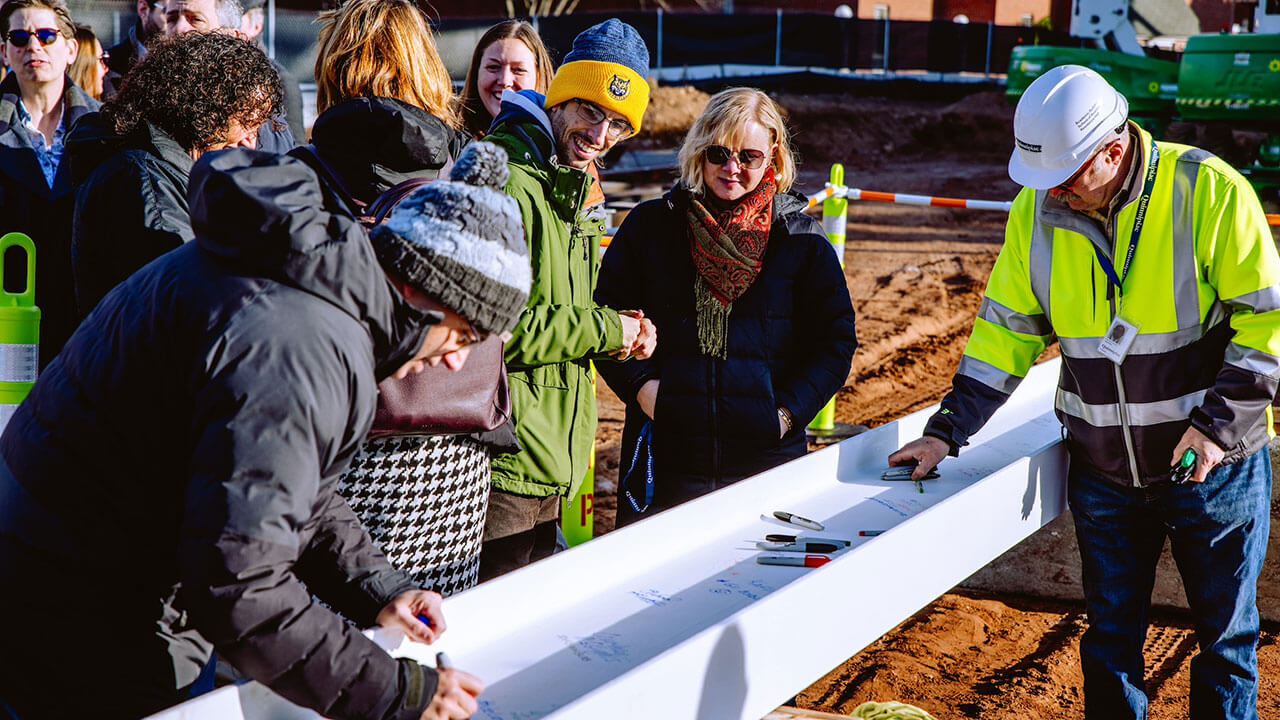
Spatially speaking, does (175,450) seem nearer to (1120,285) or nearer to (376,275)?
(376,275)

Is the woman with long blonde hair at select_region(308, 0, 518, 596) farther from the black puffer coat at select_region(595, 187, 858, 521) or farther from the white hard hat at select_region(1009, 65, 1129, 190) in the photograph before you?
the white hard hat at select_region(1009, 65, 1129, 190)

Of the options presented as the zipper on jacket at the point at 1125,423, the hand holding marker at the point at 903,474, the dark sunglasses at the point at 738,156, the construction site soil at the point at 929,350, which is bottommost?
the construction site soil at the point at 929,350

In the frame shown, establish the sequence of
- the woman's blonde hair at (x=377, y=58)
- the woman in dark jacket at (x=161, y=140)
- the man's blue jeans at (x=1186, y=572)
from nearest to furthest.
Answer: the woman in dark jacket at (x=161, y=140) → the woman's blonde hair at (x=377, y=58) → the man's blue jeans at (x=1186, y=572)

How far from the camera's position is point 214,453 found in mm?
1455

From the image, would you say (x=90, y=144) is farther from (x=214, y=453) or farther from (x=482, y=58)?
(x=214, y=453)

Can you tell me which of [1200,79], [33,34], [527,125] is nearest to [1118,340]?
[527,125]

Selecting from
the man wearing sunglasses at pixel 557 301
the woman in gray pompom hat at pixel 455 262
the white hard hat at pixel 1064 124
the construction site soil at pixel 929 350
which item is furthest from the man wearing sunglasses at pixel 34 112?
the white hard hat at pixel 1064 124

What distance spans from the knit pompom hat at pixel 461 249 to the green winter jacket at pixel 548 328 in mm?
1010

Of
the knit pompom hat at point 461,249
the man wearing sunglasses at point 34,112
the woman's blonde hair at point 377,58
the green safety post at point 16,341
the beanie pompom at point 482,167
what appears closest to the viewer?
the knit pompom hat at point 461,249

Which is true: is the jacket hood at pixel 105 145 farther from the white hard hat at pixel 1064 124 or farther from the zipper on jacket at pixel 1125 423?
the zipper on jacket at pixel 1125 423

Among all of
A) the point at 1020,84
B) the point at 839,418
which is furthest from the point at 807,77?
the point at 839,418

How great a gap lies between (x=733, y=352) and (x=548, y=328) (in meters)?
0.80

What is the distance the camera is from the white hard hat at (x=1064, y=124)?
284cm

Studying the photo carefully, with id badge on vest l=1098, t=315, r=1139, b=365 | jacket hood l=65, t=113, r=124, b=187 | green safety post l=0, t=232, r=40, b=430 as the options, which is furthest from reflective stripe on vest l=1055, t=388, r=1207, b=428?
green safety post l=0, t=232, r=40, b=430
